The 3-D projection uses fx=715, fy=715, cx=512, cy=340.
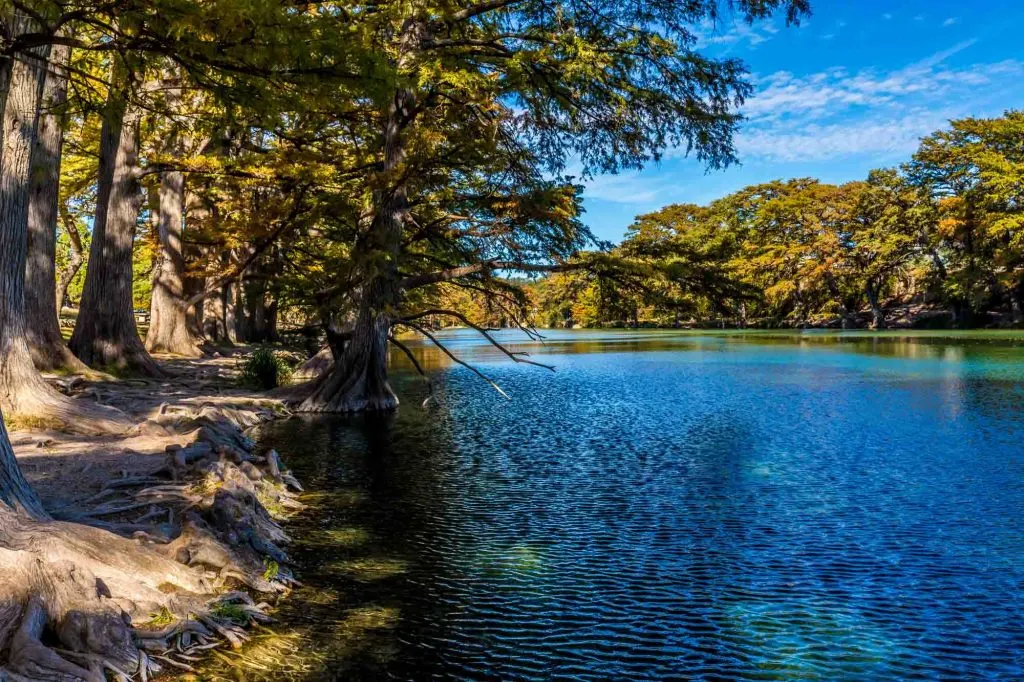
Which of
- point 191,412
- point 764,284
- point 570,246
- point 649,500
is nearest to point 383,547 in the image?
point 649,500

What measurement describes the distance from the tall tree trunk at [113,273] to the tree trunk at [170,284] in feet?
13.3

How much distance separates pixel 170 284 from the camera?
24.3m

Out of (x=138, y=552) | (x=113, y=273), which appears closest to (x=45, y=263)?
(x=113, y=273)

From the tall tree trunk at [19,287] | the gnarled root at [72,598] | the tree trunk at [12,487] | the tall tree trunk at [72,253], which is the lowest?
the gnarled root at [72,598]

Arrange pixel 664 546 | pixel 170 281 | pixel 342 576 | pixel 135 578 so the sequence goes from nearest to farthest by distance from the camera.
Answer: pixel 135 578, pixel 342 576, pixel 664 546, pixel 170 281

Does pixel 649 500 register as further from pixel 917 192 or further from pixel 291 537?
pixel 917 192

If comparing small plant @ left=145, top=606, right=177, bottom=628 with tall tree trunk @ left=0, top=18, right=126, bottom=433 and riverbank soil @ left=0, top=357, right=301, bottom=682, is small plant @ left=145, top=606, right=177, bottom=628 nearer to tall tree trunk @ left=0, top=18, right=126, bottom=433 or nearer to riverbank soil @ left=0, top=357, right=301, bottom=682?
riverbank soil @ left=0, top=357, right=301, bottom=682

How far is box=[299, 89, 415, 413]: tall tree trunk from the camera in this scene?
17078mm

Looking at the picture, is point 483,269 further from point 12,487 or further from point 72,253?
point 72,253

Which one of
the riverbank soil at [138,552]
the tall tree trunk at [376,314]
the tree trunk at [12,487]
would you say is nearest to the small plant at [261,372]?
the tall tree trunk at [376,314]

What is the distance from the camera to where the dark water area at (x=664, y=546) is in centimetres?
533

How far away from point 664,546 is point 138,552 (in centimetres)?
510

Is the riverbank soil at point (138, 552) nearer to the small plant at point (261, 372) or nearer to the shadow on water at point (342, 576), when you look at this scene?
the shadow on water at point (342, 576)

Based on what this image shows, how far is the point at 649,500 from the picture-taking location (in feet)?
31.8
